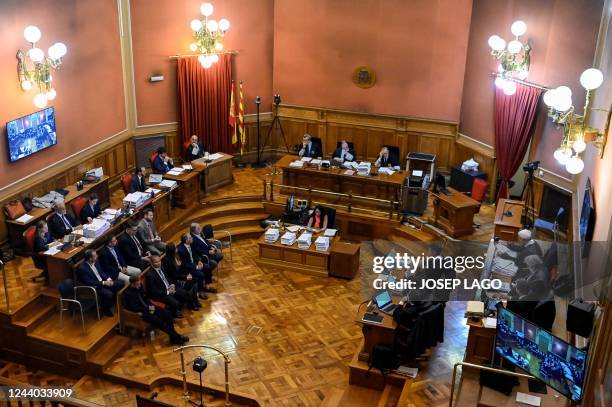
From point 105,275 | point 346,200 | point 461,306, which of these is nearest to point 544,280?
point 461,306

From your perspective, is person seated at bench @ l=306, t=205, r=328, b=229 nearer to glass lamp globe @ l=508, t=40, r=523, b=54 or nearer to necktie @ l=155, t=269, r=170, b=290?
necktie @ l=155, t=269, r=170, b=290

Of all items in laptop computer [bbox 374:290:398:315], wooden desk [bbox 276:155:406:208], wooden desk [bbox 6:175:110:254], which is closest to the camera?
laptop computer [bbox 374:290:398:315]

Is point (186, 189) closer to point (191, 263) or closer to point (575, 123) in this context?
point (191, 263)

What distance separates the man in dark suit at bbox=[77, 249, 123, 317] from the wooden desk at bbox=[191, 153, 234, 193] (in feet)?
12.9

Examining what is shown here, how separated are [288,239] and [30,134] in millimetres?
4649

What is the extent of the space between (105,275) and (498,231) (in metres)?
6.07

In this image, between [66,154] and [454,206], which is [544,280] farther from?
[66,154]

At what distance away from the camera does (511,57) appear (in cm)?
1139

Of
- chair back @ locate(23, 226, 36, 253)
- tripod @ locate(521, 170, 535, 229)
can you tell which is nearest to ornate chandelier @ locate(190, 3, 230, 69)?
chair back @ locate(23, 226, 36, 253)

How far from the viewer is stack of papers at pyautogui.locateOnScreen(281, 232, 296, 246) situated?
11.5 meters

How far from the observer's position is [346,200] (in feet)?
42.5

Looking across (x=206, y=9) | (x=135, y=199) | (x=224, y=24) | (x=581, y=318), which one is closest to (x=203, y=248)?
(x=135, y=199)

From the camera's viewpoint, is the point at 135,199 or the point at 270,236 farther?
the point at 270,236

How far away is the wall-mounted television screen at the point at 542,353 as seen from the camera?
5441 millimetres
